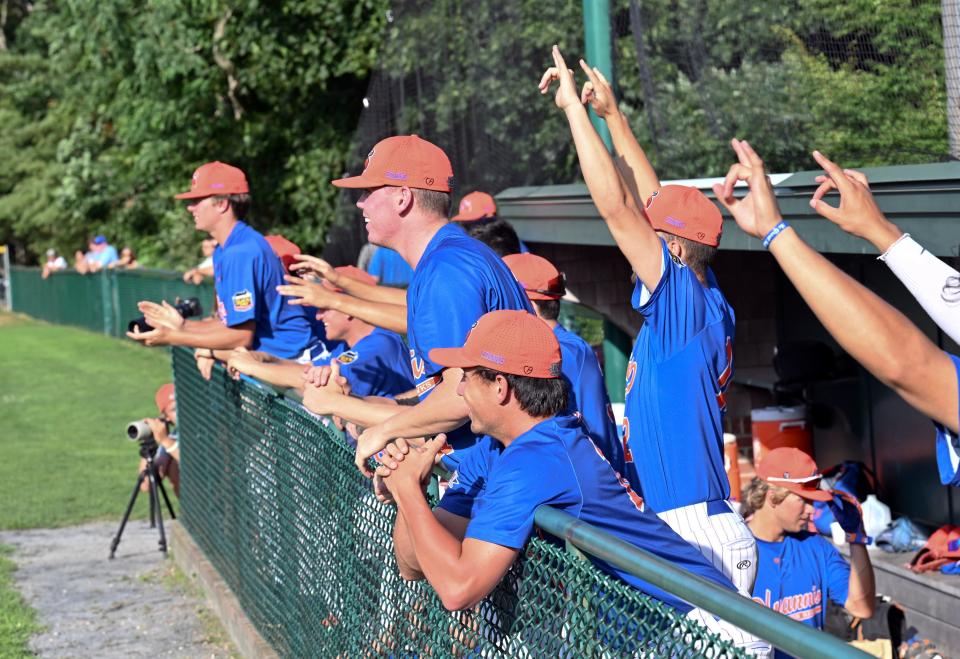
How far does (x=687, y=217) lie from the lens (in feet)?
13.8

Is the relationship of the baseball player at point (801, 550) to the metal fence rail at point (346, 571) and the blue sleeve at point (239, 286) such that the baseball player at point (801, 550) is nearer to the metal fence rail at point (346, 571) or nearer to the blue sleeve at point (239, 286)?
the metal fence rail at point (346, 571)

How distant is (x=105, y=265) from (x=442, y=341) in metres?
23.8

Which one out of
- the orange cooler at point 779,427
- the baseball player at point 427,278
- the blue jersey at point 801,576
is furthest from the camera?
the orange cooler at point 779,427

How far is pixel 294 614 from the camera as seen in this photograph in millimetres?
5828

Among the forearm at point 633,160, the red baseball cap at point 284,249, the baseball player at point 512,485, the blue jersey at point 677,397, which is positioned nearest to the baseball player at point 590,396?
the blue jersey at point 677,397

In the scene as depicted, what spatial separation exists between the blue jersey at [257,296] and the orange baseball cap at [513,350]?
3499 mm

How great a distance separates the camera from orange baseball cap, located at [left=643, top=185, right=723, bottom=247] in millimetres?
4184

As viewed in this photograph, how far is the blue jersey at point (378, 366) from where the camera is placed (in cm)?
605

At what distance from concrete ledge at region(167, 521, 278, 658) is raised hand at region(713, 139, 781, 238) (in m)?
4.03

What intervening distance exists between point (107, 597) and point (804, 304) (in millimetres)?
4804

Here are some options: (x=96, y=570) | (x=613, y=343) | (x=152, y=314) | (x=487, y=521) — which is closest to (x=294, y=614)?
(x=152, y=314)

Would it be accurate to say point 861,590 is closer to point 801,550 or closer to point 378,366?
point 801,550

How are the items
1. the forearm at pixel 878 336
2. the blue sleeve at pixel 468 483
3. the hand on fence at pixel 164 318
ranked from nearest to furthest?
the forearm at pixel 878 336, the blue sleeve at pixel 468 483, the hand on fence at pixel 164 318

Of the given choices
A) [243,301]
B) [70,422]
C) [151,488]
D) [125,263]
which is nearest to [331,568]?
[243,301]
